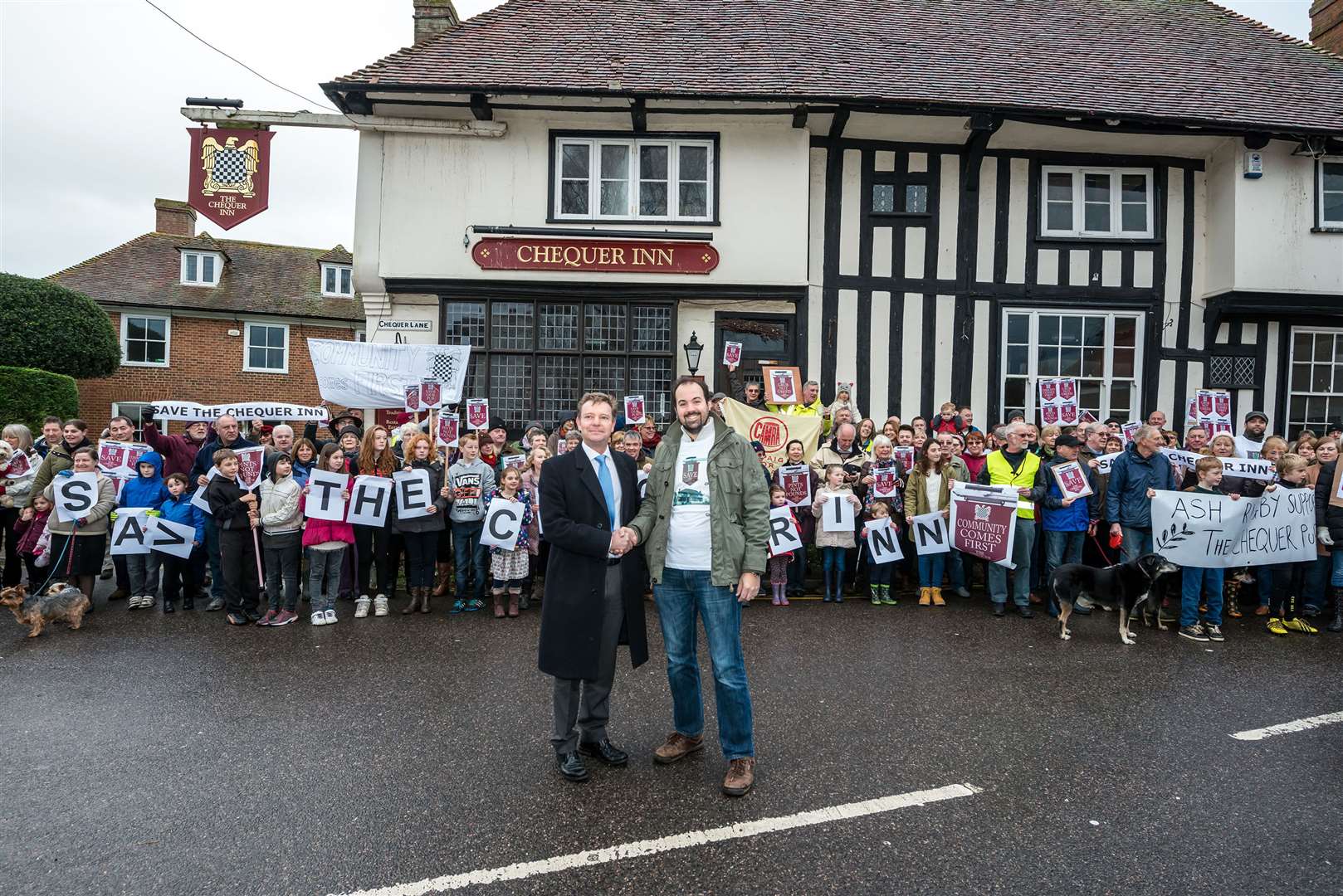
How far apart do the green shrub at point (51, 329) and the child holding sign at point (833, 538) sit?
2315 cm

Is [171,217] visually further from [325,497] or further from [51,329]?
[325,497]

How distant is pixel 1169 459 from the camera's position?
8.92m

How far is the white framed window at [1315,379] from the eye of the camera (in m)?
14.0

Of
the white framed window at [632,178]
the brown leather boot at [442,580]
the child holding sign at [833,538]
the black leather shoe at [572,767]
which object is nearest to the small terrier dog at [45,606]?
the brown leather boot at [442,580]

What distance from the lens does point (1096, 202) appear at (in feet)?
45.6

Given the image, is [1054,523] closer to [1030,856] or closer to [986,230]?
[1030,856]

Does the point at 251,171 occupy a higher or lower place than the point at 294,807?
higher

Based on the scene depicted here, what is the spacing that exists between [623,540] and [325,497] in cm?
497

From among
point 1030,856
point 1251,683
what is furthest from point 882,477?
point 1030,856

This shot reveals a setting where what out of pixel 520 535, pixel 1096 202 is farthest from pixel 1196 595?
pixel 1096 202

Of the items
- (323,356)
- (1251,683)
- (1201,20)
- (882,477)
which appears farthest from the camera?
(1201,20)

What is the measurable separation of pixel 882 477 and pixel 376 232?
936 centimetres

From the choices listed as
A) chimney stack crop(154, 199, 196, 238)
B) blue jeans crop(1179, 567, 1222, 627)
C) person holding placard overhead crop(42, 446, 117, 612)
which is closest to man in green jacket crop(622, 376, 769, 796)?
blue jeans crop(1179, 567, 1222, 627)

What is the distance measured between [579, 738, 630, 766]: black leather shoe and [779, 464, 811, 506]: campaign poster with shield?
503cm
